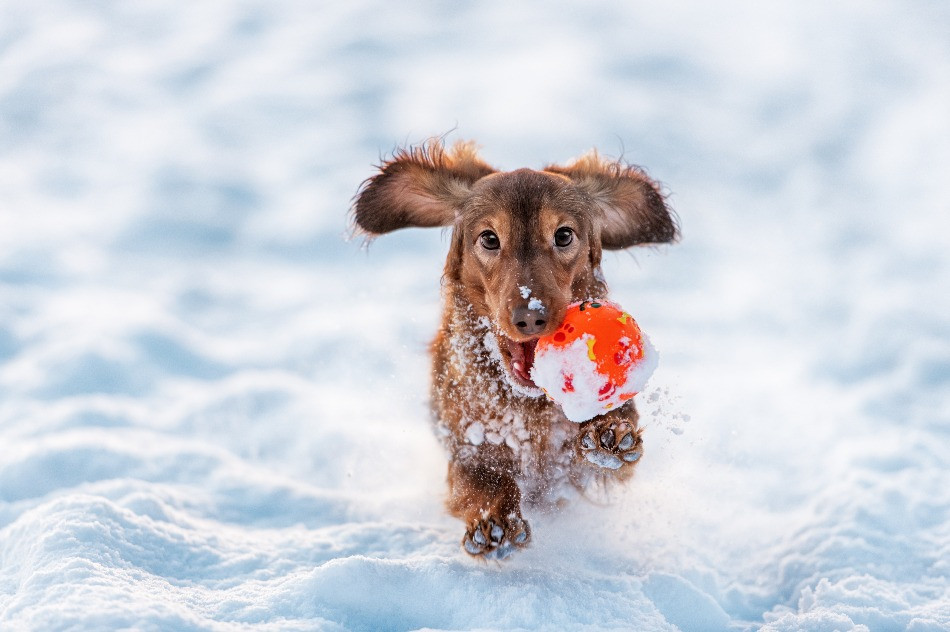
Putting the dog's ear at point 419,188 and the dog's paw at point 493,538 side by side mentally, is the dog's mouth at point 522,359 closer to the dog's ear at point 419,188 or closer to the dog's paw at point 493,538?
the dog's paw at point 493,538

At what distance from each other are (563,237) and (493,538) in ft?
3.25

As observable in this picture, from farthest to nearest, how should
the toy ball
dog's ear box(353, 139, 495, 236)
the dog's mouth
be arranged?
dog's ear box(353, 139, 495, 236)
the dog's mouth
the toy ball

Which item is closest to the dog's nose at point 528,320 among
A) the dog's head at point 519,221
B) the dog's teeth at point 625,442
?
the dog's head at point 519,221

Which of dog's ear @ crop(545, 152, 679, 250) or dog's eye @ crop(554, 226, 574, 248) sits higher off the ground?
dog's ear @ crop(545, 152, 679, 250)

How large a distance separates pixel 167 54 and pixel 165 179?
216 centimetres

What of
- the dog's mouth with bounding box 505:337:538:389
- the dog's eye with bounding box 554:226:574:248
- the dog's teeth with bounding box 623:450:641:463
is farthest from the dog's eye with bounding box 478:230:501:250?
the dog's teeth with bounding box 623:450:641:463

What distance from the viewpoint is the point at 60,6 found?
8.52 m

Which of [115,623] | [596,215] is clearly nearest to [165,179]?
[596,215]

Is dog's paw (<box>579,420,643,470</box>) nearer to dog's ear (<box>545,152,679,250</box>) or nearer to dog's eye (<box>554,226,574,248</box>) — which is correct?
dog's eye (<box>554,226,574,248</box>)

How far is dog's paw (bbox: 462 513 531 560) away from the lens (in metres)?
2.82

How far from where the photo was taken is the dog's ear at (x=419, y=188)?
348cm

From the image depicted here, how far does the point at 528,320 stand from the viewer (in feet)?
8.77

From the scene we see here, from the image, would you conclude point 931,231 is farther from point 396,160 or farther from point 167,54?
point 167,54

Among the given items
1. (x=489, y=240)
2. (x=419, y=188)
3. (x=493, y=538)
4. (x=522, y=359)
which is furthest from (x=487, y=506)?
(x=419, y=188)
